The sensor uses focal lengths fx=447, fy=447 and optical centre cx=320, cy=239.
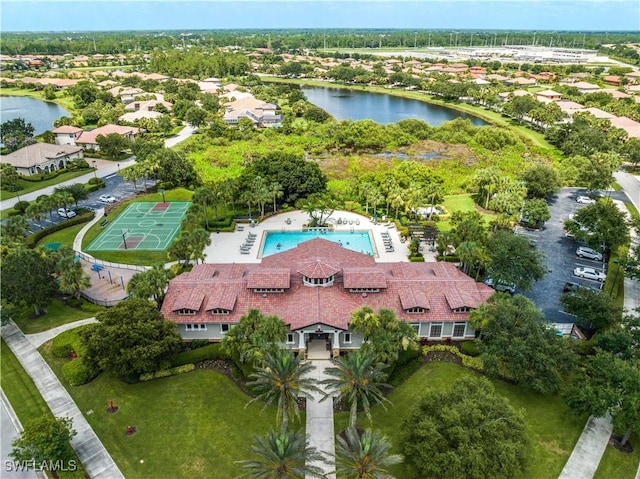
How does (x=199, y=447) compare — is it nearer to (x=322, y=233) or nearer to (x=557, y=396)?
(x=557, y=396)

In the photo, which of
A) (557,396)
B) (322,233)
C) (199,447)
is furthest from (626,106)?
(199,447)

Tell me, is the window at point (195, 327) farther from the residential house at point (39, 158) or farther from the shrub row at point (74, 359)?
the residential house at point (39, 158)

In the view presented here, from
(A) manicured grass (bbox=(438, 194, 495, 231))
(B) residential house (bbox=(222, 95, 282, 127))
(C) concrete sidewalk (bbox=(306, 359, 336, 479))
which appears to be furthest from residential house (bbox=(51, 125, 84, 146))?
(C) concrete sidewalk (bbox=(306, 359, 336, 479))

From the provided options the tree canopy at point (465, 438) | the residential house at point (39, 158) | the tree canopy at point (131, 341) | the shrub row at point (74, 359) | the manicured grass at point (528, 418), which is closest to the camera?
the tree canopy at point (465, 438)

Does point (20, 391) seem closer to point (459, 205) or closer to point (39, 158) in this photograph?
point (459, 205)

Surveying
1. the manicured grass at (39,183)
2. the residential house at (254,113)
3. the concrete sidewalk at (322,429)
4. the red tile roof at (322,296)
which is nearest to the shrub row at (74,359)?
the red tile roof at (322,296)

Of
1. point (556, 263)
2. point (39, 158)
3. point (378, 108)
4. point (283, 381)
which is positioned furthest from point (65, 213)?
point (378, 108)
